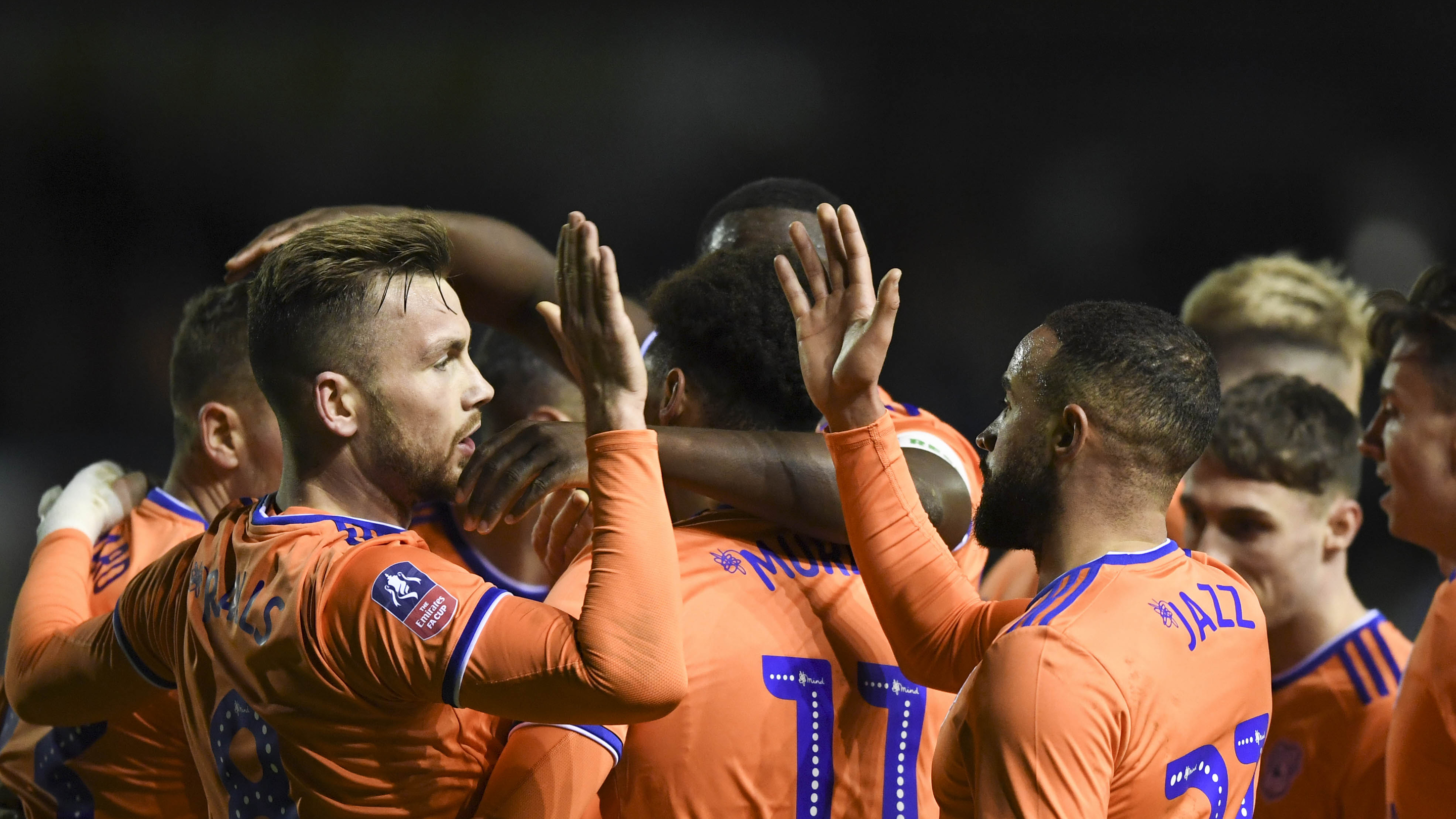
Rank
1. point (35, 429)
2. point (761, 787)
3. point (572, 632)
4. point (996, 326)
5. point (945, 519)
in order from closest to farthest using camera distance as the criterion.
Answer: point (572, 632) → point (761, 787) → point (945, 519) → point (35, 429) → point (996, 326)

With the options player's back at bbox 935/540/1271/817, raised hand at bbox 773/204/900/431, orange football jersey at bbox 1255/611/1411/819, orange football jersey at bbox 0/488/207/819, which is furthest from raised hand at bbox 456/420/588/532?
orange football jersey at bbox 1255/611/1411/819

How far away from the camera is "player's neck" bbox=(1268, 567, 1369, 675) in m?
3.48

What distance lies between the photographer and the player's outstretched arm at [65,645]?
203 centimetres

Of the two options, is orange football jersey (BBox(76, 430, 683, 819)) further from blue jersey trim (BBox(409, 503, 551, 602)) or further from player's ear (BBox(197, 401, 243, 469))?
blue jersey trim (BBox(409, 503, 551, 602))

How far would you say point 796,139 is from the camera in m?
7.56

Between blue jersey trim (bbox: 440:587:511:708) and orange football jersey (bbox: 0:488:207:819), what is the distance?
1099 mm

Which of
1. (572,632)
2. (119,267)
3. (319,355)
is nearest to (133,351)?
(119,267)

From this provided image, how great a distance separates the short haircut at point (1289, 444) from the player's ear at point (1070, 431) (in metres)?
1.68

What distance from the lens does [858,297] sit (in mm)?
2123

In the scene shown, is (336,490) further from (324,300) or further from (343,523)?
(324,300)

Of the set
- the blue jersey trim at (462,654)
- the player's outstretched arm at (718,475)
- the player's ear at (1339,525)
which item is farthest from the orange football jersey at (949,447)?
the player's ear at (1339,525)

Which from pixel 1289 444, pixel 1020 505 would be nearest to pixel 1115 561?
pixel 1020 505

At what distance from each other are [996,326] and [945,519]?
495 centimetres

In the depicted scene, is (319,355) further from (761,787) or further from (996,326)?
(996,326)
